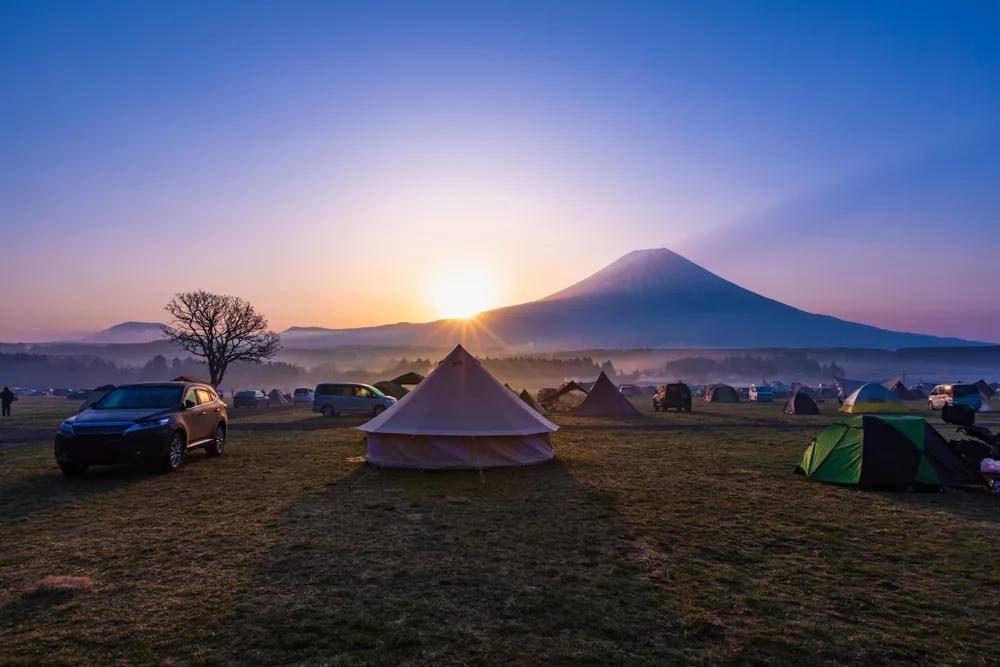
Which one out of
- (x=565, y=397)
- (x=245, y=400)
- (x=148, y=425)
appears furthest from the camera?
(x=245, y=400)

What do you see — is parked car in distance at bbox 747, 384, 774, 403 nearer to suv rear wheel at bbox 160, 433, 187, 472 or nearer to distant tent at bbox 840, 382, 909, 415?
distant tent at bbox 840, 382, 909, 415

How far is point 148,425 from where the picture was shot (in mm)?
12898

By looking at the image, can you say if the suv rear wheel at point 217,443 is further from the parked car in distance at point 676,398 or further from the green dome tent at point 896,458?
the parked car in distance at point 676,398

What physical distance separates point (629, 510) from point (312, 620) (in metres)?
6.09

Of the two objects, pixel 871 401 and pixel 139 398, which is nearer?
pixel 139 398

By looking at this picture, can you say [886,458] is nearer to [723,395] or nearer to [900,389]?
[723,395]

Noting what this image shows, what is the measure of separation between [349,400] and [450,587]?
2958 cm


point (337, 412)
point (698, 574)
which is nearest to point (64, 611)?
point (698, 574)

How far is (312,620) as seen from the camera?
5410 mm

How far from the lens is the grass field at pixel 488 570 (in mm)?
4980

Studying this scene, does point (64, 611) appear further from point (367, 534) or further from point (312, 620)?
point (367, 534)

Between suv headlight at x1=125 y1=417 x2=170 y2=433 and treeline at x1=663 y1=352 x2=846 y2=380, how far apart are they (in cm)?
17829

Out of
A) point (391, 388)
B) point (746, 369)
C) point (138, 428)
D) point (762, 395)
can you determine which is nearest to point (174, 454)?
point (138, 428)

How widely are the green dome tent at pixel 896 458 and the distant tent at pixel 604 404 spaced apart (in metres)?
24.1
